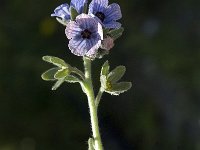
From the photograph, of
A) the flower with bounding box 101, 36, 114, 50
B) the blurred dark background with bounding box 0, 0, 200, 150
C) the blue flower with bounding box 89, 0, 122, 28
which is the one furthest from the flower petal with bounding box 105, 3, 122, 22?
the blurred dark background with bounding box 0, 0, 200, 150

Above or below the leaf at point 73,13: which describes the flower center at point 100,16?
below

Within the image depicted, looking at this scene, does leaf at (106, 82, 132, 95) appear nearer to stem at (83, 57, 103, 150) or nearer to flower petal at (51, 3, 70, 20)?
stem at (83, 57, 103, 150)

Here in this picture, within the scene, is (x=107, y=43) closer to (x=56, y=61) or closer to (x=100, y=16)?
(x=100, y=16)

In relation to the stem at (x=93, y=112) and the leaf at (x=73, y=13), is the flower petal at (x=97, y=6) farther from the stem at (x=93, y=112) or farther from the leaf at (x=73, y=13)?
the stem at (x=93, y=112)

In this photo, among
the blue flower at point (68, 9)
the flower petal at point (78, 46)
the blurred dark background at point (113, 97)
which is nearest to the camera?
the flower petal at point (78, 46)

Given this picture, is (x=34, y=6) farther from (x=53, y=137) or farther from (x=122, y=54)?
(x=53, y=137)

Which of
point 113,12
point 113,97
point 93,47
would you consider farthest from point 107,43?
point 113,97

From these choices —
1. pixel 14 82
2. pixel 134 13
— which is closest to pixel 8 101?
pixel 14 82

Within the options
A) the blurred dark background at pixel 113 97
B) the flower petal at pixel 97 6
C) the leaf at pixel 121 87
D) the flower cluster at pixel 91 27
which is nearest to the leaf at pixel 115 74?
the leaf at pixel 121 87
